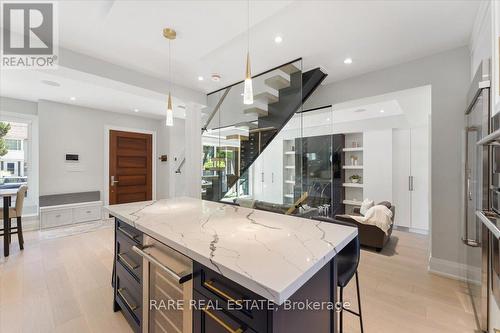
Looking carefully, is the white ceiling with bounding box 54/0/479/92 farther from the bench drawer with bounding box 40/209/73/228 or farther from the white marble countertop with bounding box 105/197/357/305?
the bench drawer with bounding box 40/209/73/228

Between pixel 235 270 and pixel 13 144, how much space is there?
20.2 feet

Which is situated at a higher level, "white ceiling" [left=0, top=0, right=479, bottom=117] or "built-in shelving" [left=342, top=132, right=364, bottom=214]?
"white ceiling" [left=0, top=0, right=479, bottom=117]

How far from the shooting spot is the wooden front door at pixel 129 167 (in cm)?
538

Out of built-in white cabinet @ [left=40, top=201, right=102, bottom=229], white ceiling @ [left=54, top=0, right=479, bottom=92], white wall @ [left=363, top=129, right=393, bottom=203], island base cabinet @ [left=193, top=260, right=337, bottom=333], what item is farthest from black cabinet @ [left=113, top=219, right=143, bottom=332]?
white wall @ [left=363, top=129, right=393, bottom=203]

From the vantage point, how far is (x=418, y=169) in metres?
4.81

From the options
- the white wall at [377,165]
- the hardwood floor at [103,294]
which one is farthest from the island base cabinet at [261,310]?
the white wall at [377,165]

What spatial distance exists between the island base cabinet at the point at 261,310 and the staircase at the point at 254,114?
8.54ft

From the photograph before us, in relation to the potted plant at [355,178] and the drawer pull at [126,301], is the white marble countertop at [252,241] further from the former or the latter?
the potted plant at [355,178]

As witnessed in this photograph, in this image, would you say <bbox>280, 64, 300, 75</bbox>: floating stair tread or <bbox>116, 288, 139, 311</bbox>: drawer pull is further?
<bbox>280, 64, 300, 75</bbox>: floating stair tread

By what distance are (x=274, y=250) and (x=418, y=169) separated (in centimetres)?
526

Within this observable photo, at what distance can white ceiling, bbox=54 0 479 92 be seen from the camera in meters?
1.89

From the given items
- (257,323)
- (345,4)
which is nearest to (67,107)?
(345,4)

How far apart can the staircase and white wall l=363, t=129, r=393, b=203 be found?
2801 mm

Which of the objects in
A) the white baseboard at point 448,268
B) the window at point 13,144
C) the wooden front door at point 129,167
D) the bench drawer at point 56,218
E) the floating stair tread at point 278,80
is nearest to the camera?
the white baseboard at point 448,268
